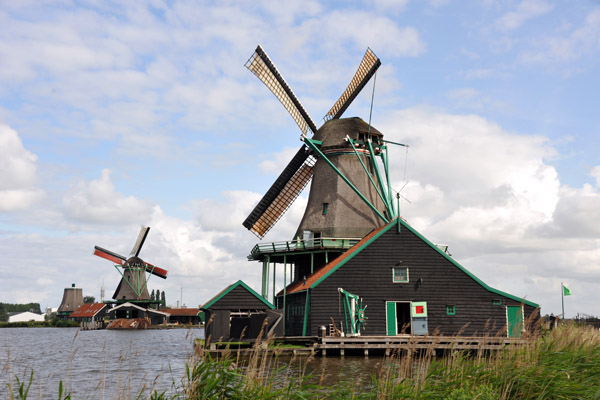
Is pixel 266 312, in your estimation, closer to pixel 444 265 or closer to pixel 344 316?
pixel 344 316

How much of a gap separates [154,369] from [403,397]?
14525 millimetres

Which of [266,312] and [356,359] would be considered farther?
[266,312]

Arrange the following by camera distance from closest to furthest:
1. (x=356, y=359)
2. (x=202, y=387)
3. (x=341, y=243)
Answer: (x=202, y=387), (x=356, y=359), (x=341, y=243)

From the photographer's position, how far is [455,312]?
28.1 metres

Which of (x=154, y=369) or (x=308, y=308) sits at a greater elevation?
(x=308, y=308)

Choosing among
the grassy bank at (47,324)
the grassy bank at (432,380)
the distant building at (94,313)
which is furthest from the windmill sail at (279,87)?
the grassy bank at (47,324)

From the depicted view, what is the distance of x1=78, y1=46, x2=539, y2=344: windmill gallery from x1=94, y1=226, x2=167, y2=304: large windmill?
142ft

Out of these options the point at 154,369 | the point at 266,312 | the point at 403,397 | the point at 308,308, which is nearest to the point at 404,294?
the point at 308,308

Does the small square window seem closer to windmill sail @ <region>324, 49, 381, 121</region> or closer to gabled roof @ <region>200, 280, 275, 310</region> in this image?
gabled roof @ <region>200, 280, 275, 310</region>

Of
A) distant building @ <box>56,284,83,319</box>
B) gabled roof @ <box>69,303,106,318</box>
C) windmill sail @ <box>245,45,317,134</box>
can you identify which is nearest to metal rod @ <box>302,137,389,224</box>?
windmill sail @ <box>245,45,317,134</box>

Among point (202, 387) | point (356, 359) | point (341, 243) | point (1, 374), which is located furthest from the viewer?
point (341, 243)

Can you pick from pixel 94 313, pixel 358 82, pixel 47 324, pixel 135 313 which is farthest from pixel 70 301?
pixel 358 82

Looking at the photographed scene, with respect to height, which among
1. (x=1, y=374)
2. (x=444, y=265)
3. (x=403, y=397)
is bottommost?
(x=1, y=374)

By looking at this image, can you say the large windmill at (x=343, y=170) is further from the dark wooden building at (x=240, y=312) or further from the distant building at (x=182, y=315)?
the distant building at (x=182, y=315)
